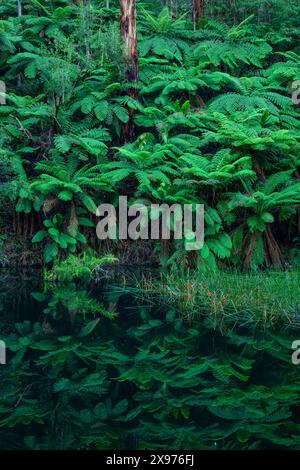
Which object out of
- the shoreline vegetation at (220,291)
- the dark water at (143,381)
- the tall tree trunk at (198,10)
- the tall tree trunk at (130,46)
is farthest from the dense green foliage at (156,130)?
the dark water at (143,381)

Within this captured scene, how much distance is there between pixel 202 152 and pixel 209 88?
7.45 ft

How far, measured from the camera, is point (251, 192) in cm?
1217

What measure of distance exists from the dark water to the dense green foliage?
3.86 metres

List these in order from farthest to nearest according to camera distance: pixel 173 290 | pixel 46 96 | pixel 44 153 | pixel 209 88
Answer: pixel 209 88
pixel 46 96
pixel 44 153
pixel 173 290

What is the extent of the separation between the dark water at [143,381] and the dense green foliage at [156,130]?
3.86 metres

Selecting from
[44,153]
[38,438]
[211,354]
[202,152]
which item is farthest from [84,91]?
[38,438]

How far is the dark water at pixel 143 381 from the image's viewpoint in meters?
4.46

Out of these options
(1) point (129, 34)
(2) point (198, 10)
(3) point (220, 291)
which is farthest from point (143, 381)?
(2) point (198, 10)

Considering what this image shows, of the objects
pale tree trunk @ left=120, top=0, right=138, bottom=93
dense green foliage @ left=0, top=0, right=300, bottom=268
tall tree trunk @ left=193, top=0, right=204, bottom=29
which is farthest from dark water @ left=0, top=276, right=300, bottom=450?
tall tree trunk @ left=193, top=0, right=204, bottom=29

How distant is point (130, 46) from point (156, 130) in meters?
2.00

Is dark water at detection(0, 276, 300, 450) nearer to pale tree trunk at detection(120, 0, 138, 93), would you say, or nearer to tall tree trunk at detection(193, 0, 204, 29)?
pale tree trunk at detection(120, 0, 138, 93)

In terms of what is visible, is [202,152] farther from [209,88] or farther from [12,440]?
[12,440]

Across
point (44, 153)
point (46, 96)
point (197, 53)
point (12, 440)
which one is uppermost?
point (197, 53)

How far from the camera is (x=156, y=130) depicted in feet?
45.9
